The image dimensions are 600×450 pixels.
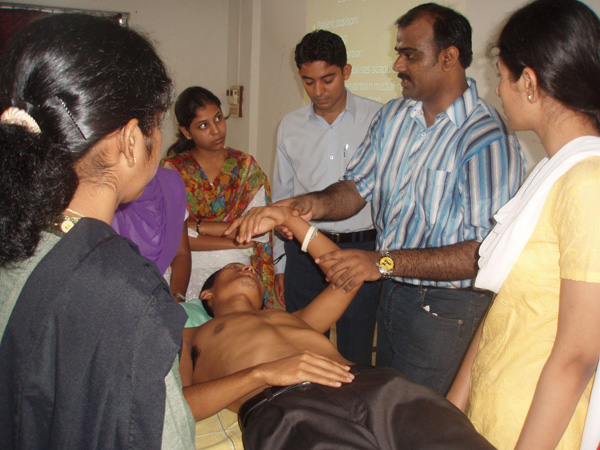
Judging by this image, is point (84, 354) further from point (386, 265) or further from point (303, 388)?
point (386, 265)

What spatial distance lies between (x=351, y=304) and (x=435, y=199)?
39.4 inches

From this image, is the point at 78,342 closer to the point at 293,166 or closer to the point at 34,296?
the point at 34,296

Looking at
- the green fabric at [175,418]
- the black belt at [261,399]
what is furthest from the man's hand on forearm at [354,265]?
the green fabric at [175,418]

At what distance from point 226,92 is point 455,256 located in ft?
16.2

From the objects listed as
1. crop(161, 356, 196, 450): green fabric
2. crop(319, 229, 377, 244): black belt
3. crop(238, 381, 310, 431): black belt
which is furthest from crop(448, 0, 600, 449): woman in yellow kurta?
crop(319, 229, 377, 244): black belt

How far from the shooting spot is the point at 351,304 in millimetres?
2520

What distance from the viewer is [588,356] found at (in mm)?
942

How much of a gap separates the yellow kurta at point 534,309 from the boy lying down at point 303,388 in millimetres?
93

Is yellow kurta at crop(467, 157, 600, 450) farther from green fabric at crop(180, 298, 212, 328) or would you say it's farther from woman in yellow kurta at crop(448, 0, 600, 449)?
green fabric at crop(180, 298, 212, 328)

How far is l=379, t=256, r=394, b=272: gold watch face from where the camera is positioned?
1652 mm

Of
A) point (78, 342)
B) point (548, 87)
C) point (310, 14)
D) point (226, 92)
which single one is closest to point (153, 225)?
point (78, 342)

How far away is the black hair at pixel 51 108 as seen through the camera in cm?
68

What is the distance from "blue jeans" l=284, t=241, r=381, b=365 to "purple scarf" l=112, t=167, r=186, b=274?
0.75 metres

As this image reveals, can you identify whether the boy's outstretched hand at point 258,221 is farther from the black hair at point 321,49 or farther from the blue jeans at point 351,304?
the black hair at point 321,49
